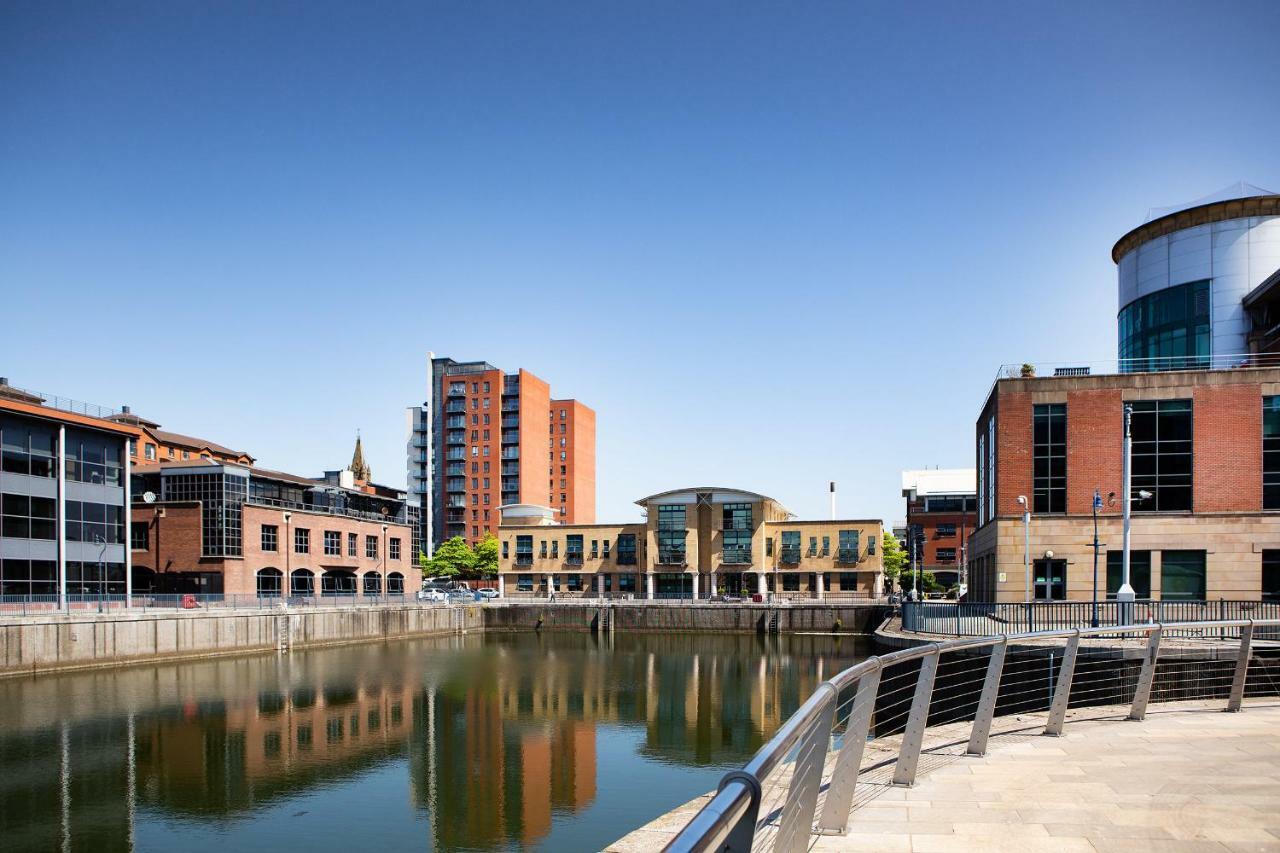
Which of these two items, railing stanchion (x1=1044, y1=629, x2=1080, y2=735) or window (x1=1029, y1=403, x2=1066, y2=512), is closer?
railing stanchion (x1=1044, y1=629, x2=1080, y2=735)

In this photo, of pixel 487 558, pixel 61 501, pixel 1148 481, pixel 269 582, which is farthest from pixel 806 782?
pixel 487 558

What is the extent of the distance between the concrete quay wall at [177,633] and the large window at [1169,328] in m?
49.9

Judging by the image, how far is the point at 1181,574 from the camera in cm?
4125

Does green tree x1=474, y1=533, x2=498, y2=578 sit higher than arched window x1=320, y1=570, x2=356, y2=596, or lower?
lower

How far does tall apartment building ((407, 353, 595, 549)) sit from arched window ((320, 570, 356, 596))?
45.6 meters

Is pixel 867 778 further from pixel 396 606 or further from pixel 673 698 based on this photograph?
pixel 396 606

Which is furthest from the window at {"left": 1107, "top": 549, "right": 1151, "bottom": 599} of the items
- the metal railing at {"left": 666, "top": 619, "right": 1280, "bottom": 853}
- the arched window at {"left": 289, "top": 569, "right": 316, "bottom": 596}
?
the arched window at {"left": 289, "top": 569, "right": 316, "bottom": 596}

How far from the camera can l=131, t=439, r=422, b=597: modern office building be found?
68.8m

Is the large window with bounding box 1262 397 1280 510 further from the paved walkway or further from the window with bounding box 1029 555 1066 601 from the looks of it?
the paved walkway

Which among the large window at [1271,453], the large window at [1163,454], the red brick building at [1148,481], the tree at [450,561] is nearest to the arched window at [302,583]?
the tree at [450,561]

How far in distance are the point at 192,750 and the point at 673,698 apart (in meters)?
18.8

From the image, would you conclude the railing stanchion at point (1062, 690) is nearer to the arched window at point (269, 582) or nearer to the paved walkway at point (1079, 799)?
the paved walkway at point (1079, 799)

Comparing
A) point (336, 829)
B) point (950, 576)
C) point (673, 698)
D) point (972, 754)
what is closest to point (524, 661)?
point (673, 698)

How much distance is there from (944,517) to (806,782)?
10921 centimetres
